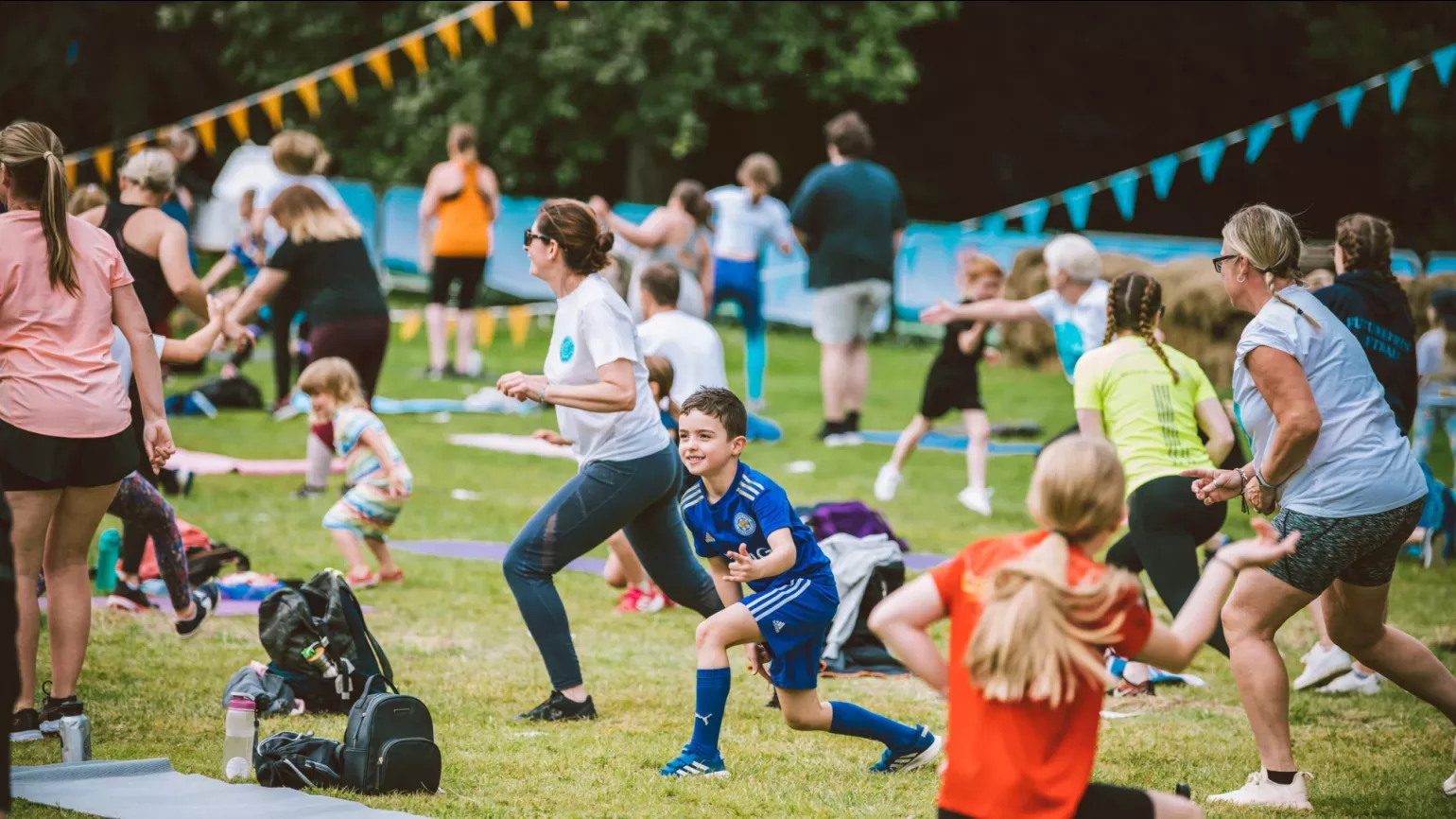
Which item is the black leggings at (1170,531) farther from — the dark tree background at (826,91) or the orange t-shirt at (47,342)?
the dark tree background at (826,91)

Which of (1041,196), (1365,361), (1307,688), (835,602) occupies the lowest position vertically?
(1307,688)

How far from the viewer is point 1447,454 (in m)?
15.2

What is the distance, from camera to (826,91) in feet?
85.6

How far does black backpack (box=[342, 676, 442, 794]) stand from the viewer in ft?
16.4

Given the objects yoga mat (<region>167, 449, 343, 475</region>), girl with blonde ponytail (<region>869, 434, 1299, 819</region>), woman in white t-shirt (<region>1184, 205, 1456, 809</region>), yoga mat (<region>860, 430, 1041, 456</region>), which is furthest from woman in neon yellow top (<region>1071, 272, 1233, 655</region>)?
yoga mat (<region>860, 430, 1041, 456</region>)

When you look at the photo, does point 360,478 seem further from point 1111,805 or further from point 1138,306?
point 1111,805

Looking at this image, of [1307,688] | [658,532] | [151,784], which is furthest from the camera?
[1307,688]

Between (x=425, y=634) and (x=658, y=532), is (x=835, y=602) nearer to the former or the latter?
(x=658, y=532)

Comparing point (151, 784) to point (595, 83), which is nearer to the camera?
point (151, 784)

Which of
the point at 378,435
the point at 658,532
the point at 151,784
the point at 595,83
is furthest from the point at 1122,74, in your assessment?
the point at 151,784

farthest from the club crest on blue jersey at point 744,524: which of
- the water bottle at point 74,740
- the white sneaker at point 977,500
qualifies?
the white sneaker at point 977,500

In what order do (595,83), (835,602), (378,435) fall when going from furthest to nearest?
(595,83), (378,435), (835,602)

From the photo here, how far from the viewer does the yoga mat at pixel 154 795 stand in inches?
184

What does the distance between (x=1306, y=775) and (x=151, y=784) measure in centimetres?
385
